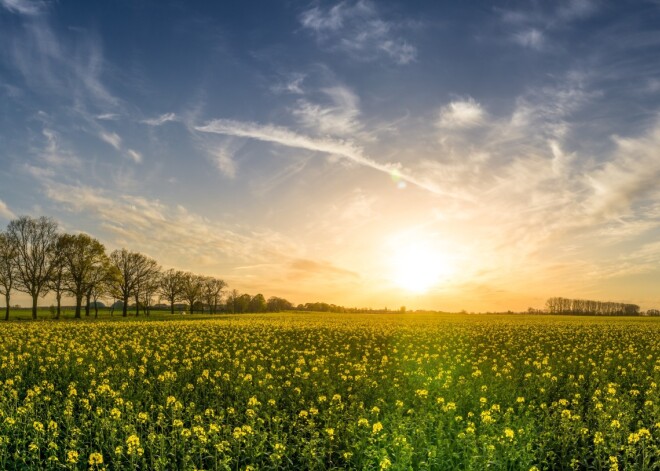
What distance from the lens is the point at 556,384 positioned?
1596 cm

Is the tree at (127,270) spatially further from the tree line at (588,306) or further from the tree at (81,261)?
the tree line at (588,306)

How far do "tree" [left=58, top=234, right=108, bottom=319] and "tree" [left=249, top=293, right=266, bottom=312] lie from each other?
65.2 metres

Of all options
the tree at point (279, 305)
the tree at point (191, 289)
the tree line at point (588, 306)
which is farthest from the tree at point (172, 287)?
the tree line at point (588, 306)

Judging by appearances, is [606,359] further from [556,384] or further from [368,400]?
[368,400]

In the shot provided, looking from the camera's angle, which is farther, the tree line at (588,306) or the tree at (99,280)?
the tree line at (588,306)

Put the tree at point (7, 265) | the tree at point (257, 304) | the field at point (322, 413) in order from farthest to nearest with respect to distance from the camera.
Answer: the tree at point (257, 304)
the tree at point (7, 265)
the field at point (322, 413)

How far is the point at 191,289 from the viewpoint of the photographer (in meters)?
104

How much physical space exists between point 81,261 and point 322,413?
6577cm

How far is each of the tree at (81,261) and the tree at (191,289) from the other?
3198cm

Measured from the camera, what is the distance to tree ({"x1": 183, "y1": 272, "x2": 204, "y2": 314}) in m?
102

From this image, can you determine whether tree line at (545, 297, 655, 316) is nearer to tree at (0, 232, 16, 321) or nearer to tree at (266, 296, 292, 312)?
tree at (266, 296, 292, 312)

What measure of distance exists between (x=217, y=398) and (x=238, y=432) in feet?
17.0

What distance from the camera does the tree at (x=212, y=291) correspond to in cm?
11444

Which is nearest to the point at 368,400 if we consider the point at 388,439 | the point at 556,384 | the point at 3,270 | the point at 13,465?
the point at 388,439
